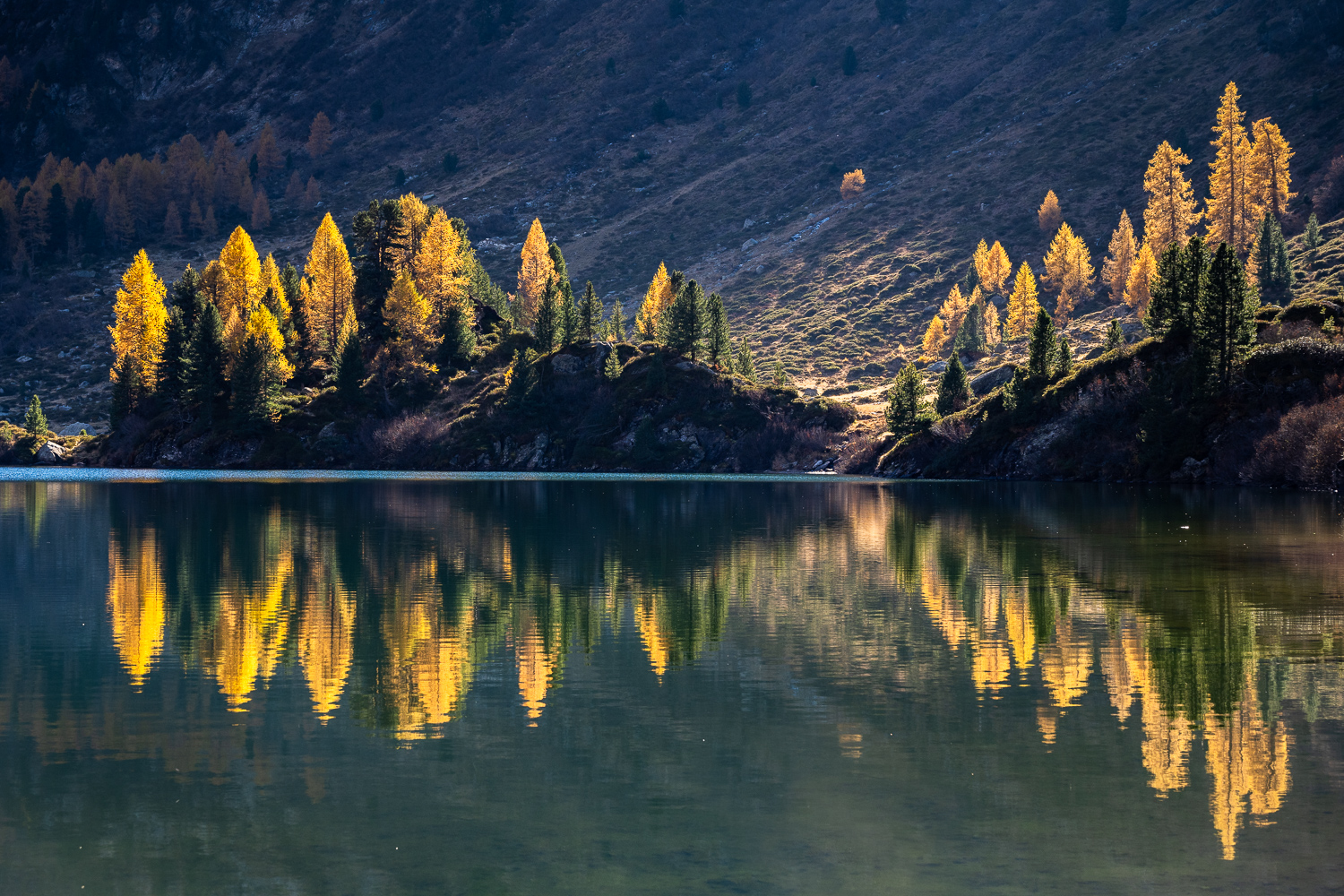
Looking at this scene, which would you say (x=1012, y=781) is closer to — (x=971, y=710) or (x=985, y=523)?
(x=971, y=710)

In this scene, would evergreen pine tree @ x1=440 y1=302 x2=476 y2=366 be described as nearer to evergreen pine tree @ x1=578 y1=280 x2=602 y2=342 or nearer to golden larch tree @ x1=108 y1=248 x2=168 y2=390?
evergreen pine tree @ x1=578 y1=280 x2=602 y2=342

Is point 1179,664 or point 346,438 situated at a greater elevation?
point 346,438

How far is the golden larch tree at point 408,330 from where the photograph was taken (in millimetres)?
175250

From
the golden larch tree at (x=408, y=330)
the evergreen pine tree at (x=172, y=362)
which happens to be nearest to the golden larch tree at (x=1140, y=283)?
the golden larch tree at (x=408, y=330)

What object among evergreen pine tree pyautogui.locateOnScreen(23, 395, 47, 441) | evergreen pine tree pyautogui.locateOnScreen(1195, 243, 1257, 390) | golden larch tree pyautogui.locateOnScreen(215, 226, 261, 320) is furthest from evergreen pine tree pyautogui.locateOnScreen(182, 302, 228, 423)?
evergreen pine tree pyautogui.locateOnScreen(1195, 243, 1257, 390)

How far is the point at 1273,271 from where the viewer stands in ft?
575

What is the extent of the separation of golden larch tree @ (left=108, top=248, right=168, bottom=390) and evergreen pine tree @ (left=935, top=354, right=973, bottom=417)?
362 ft

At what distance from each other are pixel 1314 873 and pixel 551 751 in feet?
30.8

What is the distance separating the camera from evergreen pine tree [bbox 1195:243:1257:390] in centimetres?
10550

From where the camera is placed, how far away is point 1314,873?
12109 millimetres

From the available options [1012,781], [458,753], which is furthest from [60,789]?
[1012,781]

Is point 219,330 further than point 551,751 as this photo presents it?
Yes

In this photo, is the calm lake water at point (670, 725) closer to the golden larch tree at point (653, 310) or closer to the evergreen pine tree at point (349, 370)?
the evergreen pine tree at point (349, 370)

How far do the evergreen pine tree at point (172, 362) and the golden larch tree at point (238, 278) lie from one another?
1001 centimetres
